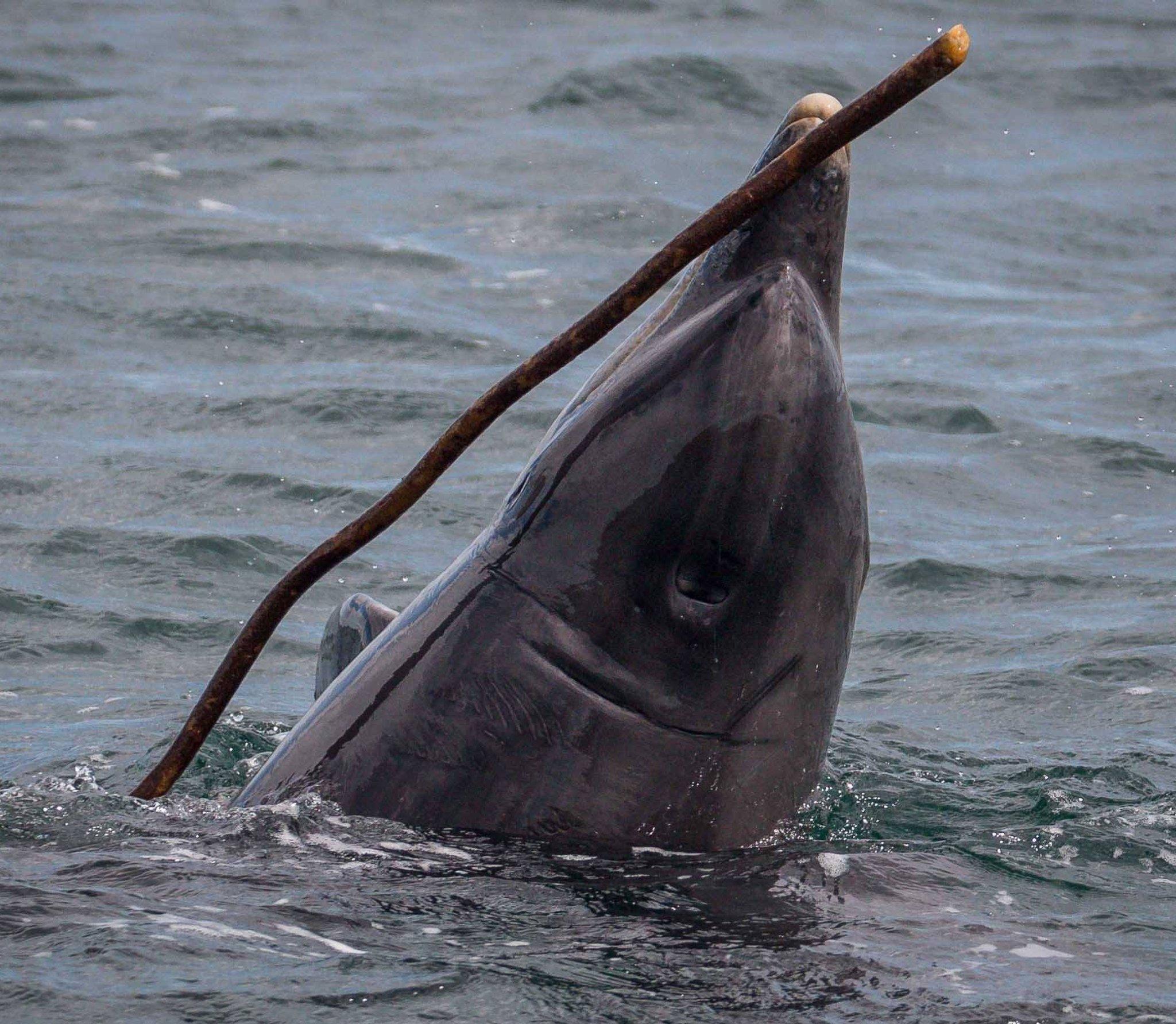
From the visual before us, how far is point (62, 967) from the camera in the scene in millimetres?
4371

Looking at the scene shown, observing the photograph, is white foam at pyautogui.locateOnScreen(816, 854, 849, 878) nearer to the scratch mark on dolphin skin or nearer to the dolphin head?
the dolphin head

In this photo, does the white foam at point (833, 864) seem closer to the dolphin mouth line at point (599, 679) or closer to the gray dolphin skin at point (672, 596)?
the gray dolphin skin at point (672, 596)

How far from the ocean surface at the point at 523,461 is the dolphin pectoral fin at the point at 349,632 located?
0.80 m


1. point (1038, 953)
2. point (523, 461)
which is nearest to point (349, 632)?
point (1038, 953)

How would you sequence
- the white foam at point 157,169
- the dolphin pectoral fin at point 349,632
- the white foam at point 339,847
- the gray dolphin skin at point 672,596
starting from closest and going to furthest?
the gray dolphin skin at point 672,596 → the white foam at point 339,847 → the dolphin pectoral fin at point 349,632 → the white foam at point 157,169

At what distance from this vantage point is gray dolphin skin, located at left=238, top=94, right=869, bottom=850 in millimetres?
4625

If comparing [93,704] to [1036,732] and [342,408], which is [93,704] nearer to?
[1036,732]

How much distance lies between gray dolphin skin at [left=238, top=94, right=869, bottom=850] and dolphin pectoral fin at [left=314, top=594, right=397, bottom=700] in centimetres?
104

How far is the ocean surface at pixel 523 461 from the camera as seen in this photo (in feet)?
15.1

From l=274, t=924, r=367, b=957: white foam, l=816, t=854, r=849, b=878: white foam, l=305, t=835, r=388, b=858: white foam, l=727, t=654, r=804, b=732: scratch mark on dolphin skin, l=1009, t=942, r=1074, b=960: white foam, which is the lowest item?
l=274, t=924, r=367, b=957: white foam

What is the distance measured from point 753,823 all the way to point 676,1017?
0.84 m

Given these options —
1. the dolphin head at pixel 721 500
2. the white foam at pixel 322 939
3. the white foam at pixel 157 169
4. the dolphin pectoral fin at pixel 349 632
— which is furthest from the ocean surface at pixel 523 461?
the dolphin pectoral fin at pixel 349 632

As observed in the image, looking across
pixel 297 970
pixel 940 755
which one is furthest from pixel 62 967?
pixel 940 755

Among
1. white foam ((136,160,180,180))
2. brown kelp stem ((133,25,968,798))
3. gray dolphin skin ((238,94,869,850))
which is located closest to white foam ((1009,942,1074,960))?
gray dolphin skin ((238,94,869,850))
